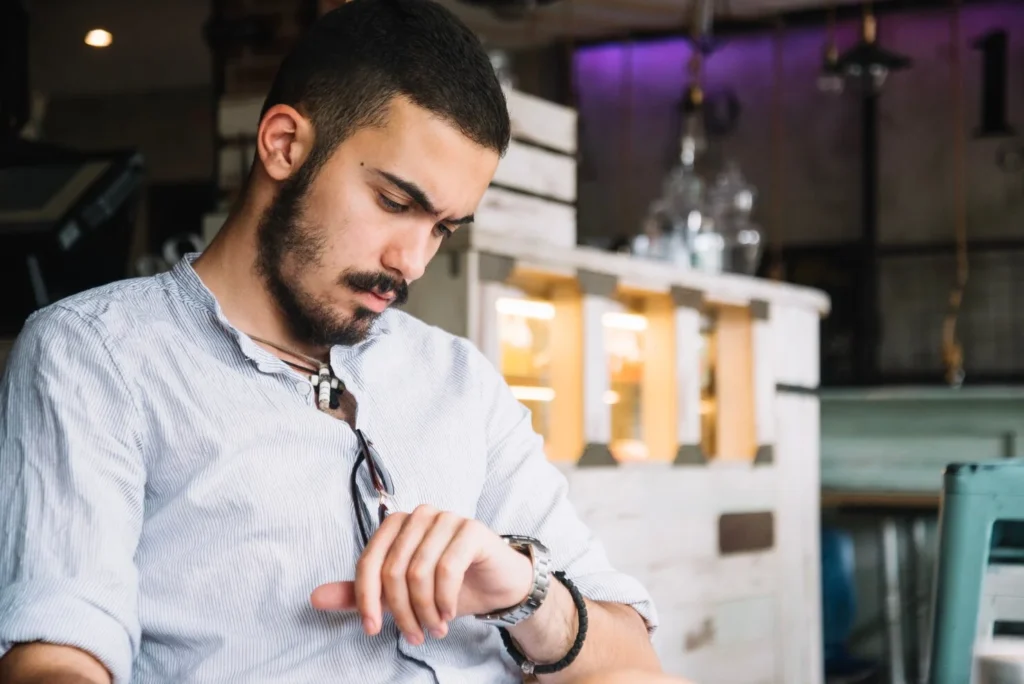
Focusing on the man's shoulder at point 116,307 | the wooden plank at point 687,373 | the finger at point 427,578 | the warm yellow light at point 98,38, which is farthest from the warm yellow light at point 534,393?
the warm yellow light at point 98,38

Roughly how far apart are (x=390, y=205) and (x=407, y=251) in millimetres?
49

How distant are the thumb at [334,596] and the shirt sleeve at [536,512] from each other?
0.40 metres

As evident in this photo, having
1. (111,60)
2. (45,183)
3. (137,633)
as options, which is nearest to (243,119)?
(45,183)

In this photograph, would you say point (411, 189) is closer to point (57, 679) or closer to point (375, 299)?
point (375, 299)

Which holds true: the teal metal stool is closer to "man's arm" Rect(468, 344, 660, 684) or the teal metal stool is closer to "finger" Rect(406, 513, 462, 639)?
"man's arm" Rect(468, 344, 660, 684)

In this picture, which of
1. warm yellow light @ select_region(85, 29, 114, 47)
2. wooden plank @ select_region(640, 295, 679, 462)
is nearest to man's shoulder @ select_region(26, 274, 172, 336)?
wooden plank @ select_region(640, 295, 679, 462)

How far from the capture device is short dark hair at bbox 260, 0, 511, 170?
1.17 metres

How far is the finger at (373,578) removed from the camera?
2.82 ft

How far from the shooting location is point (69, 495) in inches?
38.9

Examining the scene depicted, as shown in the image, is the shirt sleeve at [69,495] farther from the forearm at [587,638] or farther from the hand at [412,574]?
the forearm at [587,638]

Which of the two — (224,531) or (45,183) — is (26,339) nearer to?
(224,531)

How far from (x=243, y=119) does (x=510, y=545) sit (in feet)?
4.81

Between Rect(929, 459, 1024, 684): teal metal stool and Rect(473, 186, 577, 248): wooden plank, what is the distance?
46.9 inches

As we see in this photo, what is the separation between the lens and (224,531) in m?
1.07
